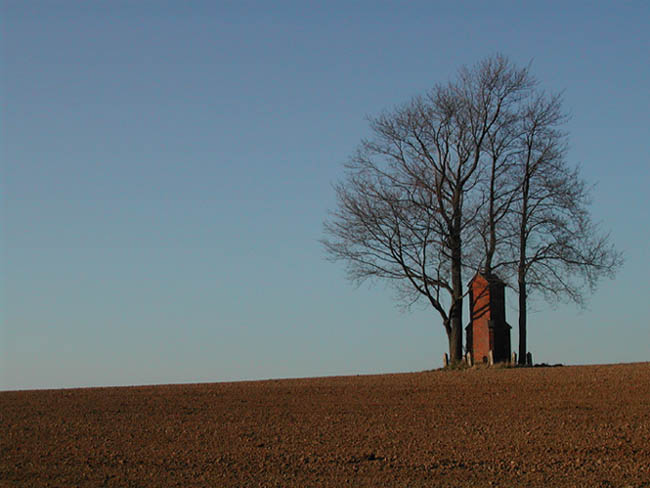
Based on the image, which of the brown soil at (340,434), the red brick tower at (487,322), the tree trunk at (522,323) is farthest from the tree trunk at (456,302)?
the brown soil at (340,434)

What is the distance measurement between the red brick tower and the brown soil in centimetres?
959

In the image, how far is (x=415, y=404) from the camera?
20.1 metres

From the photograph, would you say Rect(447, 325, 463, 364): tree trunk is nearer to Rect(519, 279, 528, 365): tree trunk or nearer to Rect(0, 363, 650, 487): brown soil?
Rect(519, 279, 528, 365): tree trunk

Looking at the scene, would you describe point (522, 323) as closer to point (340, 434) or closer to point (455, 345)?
point (455, 345)

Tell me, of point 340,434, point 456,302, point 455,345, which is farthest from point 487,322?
point 340,434

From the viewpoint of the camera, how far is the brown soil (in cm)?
1338

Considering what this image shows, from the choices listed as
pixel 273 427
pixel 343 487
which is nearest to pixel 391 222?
pixel 273 427

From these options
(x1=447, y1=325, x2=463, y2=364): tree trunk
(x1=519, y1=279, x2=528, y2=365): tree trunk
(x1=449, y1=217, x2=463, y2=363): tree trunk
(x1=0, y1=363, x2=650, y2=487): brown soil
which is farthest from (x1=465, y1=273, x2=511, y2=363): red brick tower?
(x1=0, y1=363, x2=650, y2=487): brown soil

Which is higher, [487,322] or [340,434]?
[487,322]

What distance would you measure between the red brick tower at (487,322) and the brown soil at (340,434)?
9592mm

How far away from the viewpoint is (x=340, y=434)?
53.8 ft

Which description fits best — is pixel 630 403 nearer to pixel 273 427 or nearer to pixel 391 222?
pixel 273 427

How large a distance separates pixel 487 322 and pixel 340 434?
750 inches

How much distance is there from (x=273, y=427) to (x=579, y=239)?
62.8 ft
